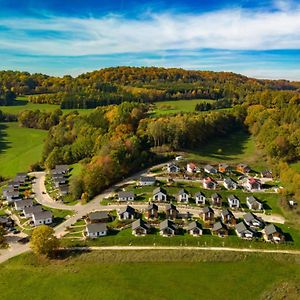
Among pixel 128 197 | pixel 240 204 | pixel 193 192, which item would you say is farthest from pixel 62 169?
pixel 240 204

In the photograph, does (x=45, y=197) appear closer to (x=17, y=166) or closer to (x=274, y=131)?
(x=17, y=166)

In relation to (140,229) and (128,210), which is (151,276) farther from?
(128,210)

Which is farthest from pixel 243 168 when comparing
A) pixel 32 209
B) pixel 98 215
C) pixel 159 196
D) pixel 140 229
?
pixel 32 209

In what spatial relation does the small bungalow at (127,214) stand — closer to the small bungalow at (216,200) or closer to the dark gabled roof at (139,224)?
the dark gabled roof at (139,224)

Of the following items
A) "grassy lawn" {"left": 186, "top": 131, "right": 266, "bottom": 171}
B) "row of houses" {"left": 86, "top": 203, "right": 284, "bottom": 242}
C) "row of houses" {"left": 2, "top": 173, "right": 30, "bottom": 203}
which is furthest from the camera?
"grassy lawn" {"left": 186, "top": 131, "right": 266, "bottom": 171}

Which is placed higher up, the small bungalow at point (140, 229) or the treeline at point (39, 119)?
the treeline at point (39, 119)

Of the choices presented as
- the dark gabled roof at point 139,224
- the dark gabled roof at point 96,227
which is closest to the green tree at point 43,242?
the dark gabled roof at point 96,227

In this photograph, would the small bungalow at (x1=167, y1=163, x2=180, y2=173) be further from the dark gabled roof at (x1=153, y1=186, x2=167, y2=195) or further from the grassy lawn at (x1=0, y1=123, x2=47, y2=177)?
the grassy lawn at (x1=0, y1=123, x2=47, y2=177)

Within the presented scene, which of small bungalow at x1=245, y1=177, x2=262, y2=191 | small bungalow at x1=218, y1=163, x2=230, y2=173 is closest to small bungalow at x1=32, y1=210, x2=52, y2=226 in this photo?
small bungalow at x1=245, y1=177, x2=262, y2=191
